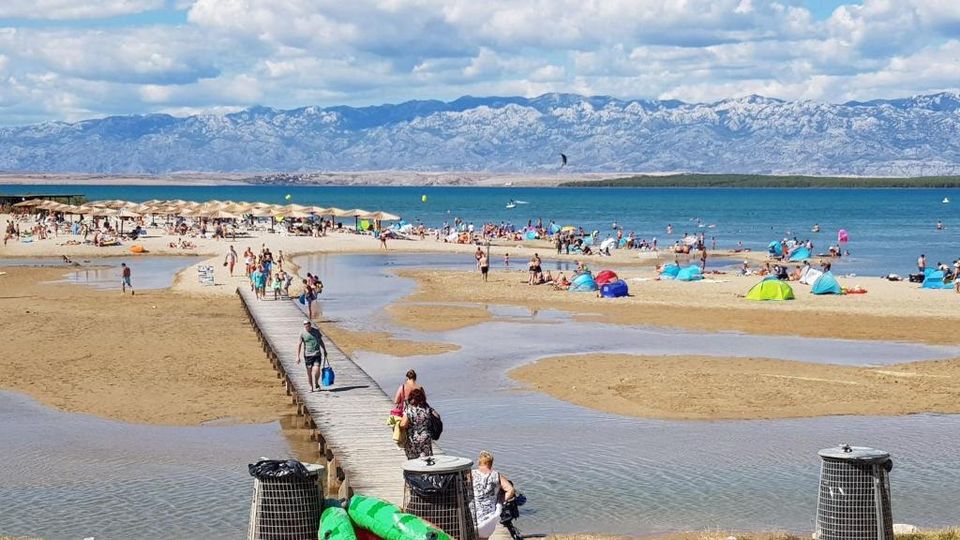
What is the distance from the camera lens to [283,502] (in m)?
11.9

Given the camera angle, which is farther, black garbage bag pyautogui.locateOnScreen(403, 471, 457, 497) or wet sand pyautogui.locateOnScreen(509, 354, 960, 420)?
wet sand pyautogui.locateOnScreen(509, 354, 960, 420)

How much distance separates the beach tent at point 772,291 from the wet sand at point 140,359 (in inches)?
672

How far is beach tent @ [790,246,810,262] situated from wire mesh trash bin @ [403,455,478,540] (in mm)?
57580

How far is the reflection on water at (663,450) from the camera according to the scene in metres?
16.5

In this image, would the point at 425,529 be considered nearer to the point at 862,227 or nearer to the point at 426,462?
the point at 426,462

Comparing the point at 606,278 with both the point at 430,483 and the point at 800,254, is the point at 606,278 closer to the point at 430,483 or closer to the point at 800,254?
the point at 800,254

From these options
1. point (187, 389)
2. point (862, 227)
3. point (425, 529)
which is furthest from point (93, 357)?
point (862, 227)

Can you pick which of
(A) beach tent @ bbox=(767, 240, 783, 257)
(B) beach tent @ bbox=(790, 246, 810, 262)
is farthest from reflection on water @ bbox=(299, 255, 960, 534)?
(A) beach tent @ bbox=(767, 240, 783, 257)

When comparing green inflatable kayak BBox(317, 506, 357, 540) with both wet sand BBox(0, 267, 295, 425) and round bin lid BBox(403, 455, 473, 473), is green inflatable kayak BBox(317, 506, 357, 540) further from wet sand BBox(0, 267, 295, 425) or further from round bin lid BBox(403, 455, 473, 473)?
wet sand BBox(0, 267, 295, 425)

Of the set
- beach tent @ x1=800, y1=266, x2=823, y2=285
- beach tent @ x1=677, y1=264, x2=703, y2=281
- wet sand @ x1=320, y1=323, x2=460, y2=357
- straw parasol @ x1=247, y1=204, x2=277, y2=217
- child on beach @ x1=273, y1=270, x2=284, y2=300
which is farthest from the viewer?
straw parasol @ x1=247, y1=204, x2=277, y2=217

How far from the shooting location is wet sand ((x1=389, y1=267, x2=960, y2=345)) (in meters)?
35.8

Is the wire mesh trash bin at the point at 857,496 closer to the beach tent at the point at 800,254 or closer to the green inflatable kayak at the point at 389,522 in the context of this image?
the green inflatable kayak at the point at 389,522

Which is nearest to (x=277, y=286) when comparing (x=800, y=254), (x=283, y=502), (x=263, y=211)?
(x=283, y=502)

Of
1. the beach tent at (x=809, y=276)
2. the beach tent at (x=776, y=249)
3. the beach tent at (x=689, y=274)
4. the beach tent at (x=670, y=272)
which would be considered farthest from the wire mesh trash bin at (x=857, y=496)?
the beach tent at (x=776, y=249)
